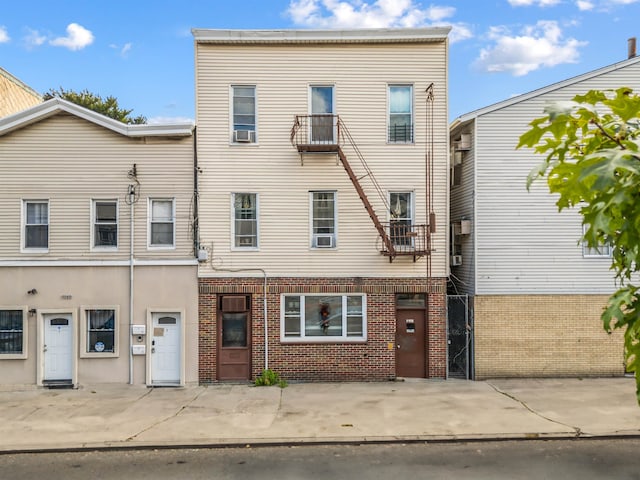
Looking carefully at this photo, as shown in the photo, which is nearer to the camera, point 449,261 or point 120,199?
point 120,199

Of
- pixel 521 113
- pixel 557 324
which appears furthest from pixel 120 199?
pixel 557 324

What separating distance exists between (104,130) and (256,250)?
5704 millimetres

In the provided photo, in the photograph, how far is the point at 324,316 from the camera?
16500mm

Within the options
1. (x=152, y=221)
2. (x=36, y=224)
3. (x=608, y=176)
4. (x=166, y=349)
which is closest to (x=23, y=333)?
(x=36, y=224)

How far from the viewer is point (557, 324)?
54.3 feet

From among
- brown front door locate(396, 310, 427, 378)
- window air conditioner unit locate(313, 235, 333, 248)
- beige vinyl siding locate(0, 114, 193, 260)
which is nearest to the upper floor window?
beige vinyl siding locate(0, 114, 193, 260)

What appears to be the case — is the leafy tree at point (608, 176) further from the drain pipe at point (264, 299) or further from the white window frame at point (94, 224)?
the white window frame at point (94, 224)

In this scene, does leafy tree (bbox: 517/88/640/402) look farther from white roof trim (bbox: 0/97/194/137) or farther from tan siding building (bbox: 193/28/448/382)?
white roof trim (bbox: 0/97/194/137)

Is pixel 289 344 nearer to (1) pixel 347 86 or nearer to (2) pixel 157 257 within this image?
(2) pixel 157 257

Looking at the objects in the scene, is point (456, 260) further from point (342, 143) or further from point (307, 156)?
point (307, 156)

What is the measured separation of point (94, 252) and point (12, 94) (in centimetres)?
925

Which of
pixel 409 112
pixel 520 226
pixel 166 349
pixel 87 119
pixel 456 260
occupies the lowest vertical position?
pixel 166 349

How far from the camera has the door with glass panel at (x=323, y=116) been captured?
16.6 metres

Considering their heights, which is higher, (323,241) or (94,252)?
(323,241)
